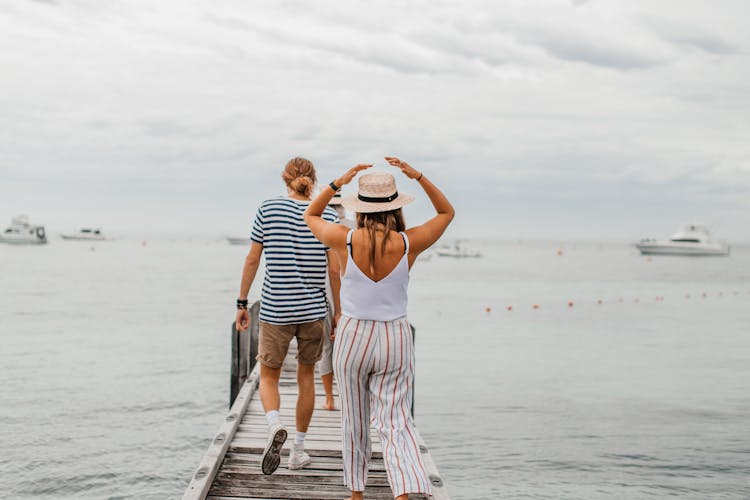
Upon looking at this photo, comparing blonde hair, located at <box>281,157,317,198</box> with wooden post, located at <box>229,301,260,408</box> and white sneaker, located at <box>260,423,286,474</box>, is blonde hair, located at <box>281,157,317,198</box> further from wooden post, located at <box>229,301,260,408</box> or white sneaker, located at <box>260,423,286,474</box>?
wooden post, located at <box>229,301,260,408</box>

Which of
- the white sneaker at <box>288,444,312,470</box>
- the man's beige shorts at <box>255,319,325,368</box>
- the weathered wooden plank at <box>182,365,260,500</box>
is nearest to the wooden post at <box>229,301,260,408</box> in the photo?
the weathered wooden plank at <box>182,365,260,500</box>

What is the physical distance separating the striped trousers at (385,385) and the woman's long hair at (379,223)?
0.35 m

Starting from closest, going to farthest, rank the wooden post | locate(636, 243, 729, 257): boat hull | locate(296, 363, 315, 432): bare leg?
locate(296, 363, 315, 432): bare leg
the wooden post
locate(636, 243, 729, 257): boat hull

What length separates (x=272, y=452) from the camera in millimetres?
4379

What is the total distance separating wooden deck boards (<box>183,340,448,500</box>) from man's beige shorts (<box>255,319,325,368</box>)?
84 centimetres

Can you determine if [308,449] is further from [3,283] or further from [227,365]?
[3,283]

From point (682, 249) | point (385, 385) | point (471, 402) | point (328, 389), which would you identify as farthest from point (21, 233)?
point (385, 385)

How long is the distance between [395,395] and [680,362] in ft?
58.8

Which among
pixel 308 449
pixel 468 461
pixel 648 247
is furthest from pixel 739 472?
pixel 648 247

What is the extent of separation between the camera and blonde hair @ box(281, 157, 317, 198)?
14.7 feet

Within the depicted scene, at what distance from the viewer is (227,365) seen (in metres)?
17.3

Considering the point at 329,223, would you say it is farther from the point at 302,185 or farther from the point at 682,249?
the point at 682,249

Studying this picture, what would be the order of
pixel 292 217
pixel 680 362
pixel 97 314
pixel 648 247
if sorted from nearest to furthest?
pixel 292 217
pixel 680 362
pixel 97 314
pixel 648 247

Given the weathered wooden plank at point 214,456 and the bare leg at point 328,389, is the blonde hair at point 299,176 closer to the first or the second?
the weathered wooden plank at point 214,456
